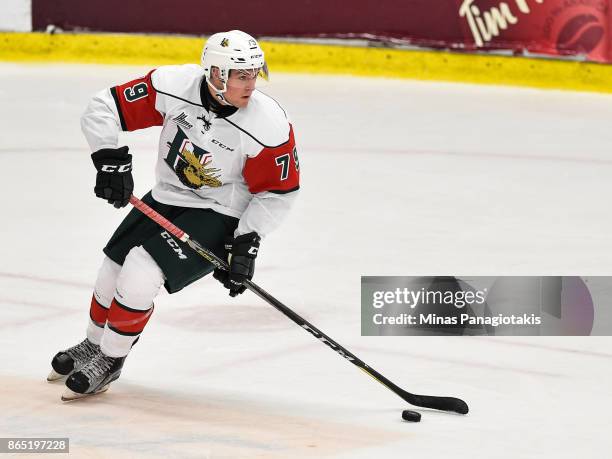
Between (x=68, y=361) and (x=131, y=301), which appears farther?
(x=68, y=361)

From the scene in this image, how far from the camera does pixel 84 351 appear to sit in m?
4.08

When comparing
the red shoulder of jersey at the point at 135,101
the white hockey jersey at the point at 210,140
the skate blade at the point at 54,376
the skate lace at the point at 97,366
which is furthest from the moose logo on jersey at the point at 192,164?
the skate blade at the point at 54,376

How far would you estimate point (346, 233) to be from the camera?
6059 mm

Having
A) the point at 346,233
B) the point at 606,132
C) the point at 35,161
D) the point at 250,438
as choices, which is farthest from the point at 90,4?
the point at 250,438

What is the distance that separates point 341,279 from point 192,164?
1.49 m

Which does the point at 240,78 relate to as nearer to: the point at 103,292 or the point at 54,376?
→ the point at 103,292

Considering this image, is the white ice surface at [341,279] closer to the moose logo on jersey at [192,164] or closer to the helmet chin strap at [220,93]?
the moose logo on jersey at [192,164]

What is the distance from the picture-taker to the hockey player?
3.83 m

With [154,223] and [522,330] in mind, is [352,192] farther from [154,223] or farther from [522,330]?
[154,223]

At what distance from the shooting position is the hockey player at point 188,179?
3.83 meters

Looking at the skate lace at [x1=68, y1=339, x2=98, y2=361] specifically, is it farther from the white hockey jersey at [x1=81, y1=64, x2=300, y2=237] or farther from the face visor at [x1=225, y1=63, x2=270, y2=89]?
the face visor at [x1=225, y1=63, x2=270, y2=89]

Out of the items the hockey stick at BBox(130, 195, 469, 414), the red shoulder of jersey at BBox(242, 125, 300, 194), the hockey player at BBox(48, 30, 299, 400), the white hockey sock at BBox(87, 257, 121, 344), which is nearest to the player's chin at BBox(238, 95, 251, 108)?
the hockey player at BBox(48, 30, 299, 400)

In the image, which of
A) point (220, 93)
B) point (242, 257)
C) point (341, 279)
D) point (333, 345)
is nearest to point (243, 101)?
point (220, 93)

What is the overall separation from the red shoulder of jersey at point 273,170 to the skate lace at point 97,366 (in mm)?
631
